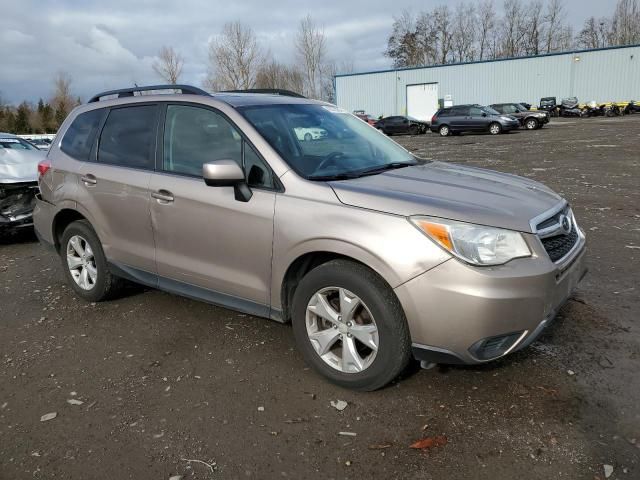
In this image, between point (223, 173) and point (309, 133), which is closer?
point (223, 173)

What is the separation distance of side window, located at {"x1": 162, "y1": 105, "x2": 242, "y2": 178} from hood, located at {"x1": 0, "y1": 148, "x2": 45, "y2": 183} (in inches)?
175

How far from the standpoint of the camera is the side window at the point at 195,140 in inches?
141

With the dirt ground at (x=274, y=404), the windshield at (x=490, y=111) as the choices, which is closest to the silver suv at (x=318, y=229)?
the dirt ground at (x=274, y=404)

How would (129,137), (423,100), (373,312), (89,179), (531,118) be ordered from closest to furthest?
(373,312) < (129,137) < (89,179) < (531,118) < (423,100)

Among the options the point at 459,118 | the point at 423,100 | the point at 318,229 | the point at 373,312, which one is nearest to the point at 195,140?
the point at 318,229

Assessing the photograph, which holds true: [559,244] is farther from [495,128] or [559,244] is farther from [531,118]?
[531,118]

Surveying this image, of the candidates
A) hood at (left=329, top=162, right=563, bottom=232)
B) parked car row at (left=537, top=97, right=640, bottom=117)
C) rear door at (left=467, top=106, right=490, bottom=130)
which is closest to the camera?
hood at (left=329, top=162, right=563, bottom=232)

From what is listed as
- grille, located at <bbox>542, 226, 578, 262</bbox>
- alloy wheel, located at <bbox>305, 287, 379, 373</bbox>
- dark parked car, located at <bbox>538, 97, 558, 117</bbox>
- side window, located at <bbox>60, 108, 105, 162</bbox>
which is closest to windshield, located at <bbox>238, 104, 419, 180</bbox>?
alloy wheel, located at <bbox>305, 287, 379, 373</bbox>

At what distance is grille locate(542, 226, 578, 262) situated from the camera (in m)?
2.92

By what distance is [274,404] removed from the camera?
10.0ft

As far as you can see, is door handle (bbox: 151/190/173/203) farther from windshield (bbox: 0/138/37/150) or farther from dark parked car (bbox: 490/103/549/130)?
dark parked car (bbox: 490/103/549/130)

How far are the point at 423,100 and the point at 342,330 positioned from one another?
164 ft

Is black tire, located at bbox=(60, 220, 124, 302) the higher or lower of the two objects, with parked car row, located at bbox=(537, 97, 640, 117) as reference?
lower

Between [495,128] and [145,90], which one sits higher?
[495,128]
